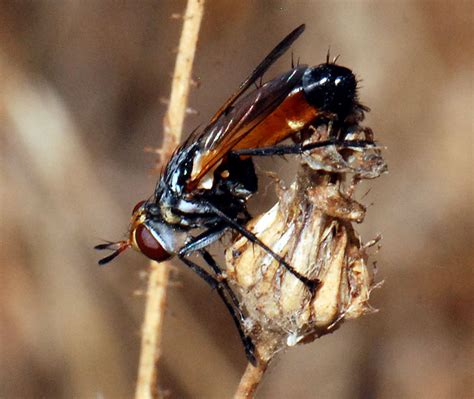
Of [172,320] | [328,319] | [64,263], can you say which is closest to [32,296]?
[64,263]

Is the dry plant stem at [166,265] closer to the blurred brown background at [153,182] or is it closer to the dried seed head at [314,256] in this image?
the dried seed head at [314,256]

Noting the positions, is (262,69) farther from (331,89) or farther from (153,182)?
(153,182)

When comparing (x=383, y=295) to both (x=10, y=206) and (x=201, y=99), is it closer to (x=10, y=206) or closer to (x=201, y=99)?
(x=201, y=99)

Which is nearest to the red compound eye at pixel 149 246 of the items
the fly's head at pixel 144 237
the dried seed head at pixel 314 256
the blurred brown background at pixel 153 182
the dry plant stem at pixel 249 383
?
the fly's head at pixel 144 237

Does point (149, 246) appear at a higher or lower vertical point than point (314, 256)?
higher

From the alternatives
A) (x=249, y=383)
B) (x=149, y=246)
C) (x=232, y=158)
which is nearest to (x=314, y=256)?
(x=249, y=383)

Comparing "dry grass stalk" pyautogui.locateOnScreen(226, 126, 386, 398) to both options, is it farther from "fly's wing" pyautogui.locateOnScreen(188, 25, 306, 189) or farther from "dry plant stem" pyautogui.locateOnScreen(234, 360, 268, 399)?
"fly's wing" pyautogui.locateOnScreen(188, 25, 306, 189)
